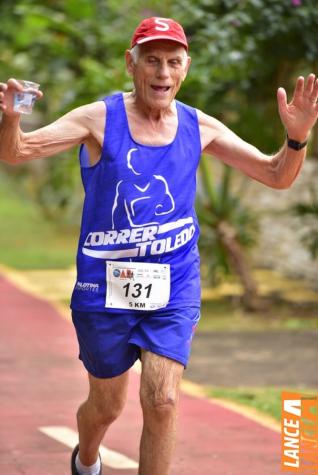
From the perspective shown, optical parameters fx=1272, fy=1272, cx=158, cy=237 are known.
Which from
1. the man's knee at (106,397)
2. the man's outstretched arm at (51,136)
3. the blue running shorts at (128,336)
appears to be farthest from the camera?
the man's knee at (106,397)

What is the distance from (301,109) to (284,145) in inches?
7.8

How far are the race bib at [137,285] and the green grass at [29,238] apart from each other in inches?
500

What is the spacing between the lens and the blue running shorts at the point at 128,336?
17.2ft

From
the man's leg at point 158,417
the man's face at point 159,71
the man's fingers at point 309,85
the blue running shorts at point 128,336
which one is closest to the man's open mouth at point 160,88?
the man's face at point 159,71

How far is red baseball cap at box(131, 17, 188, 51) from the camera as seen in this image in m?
5.27

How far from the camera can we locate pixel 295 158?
546 centimetres

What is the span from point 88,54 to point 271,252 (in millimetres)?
3584

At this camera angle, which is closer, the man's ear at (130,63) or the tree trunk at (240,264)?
the man's ear at (130,63)

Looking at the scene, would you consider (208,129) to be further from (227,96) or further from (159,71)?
(227,96)

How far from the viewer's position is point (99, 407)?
554 cm

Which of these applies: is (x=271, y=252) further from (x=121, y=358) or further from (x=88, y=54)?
(x=121, y=358)

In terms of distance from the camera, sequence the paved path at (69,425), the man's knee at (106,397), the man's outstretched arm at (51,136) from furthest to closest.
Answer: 1. the paved path at (69,425)
2. the man's knee at (106,397)
3. the man's outstretched arm at (51,136)

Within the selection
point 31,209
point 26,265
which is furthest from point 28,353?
point 31,209

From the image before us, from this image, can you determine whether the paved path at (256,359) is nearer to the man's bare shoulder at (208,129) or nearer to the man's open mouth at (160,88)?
the man's bare shoulder at (208,129)
